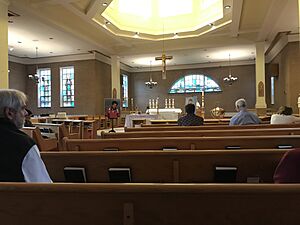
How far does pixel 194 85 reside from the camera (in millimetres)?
18016

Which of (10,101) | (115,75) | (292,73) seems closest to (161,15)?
(115,75)

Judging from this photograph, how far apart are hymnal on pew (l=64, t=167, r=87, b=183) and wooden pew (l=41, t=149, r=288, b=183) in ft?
0.17

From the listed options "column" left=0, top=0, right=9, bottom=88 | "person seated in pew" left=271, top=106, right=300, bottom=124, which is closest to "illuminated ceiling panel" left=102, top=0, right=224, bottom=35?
"column" left=0, top=0, right=9, bottom=88

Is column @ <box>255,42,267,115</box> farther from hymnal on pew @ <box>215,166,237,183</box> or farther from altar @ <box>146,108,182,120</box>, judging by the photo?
hymnal on pew @ <box>215,166,237,183</box>

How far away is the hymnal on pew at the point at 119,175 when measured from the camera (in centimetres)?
200

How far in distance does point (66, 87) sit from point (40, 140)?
10.8 metres

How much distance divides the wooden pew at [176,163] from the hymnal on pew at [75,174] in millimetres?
51

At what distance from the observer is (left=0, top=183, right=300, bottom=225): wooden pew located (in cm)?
105

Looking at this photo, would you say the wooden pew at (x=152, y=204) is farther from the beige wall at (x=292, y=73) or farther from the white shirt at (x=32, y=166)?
the beige wall at (x=292, y=73)

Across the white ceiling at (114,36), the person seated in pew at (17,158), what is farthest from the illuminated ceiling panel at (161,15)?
the person seated in pew at (17,158)

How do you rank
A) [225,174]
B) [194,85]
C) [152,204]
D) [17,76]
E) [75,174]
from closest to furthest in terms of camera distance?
[152,204]
[225,174]
[75,174]
[17,76]
[194,85]

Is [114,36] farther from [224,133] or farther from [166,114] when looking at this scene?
[224,133]

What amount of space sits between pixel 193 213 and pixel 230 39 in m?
11.6

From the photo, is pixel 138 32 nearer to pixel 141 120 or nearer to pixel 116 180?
pixel 141 120
